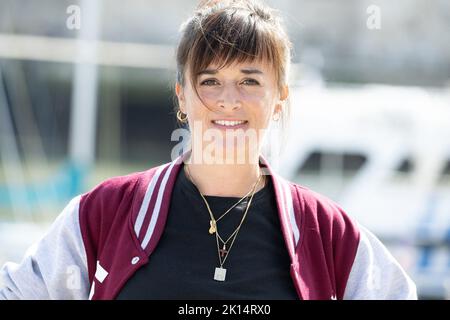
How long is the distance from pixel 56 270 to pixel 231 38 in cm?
59

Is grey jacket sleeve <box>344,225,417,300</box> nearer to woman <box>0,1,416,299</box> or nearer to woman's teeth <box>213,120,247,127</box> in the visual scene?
woman <box>0,1,416,299</box>

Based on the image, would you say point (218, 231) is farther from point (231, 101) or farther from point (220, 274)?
point (231, 101)

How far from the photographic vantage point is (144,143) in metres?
17.1

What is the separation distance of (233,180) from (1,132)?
7.78 m

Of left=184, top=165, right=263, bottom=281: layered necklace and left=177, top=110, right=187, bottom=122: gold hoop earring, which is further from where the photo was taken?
left=177, top=110, right=187, bottom=122: gold hoop earring

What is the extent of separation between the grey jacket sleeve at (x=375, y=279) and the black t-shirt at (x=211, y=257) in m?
0.14

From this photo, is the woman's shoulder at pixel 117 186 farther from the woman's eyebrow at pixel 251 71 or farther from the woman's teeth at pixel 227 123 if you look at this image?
the woman's eyebrow at pixel 251 71

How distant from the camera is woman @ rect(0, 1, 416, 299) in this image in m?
1.47

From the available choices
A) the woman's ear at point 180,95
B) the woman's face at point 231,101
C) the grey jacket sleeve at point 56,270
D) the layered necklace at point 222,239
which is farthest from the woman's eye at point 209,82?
the grey jacket sleeve at point 56,270

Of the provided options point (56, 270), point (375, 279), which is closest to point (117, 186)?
point (56, 270)

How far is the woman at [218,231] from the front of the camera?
4.81 ft

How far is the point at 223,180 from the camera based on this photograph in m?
1.60

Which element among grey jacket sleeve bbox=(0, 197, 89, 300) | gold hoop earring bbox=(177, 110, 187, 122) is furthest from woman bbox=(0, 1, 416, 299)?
gold hoop earring bbox=(177, 110, 187, 122)

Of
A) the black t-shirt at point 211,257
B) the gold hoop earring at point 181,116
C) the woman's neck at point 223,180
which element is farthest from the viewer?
the gold hoop earring at point 181,116
